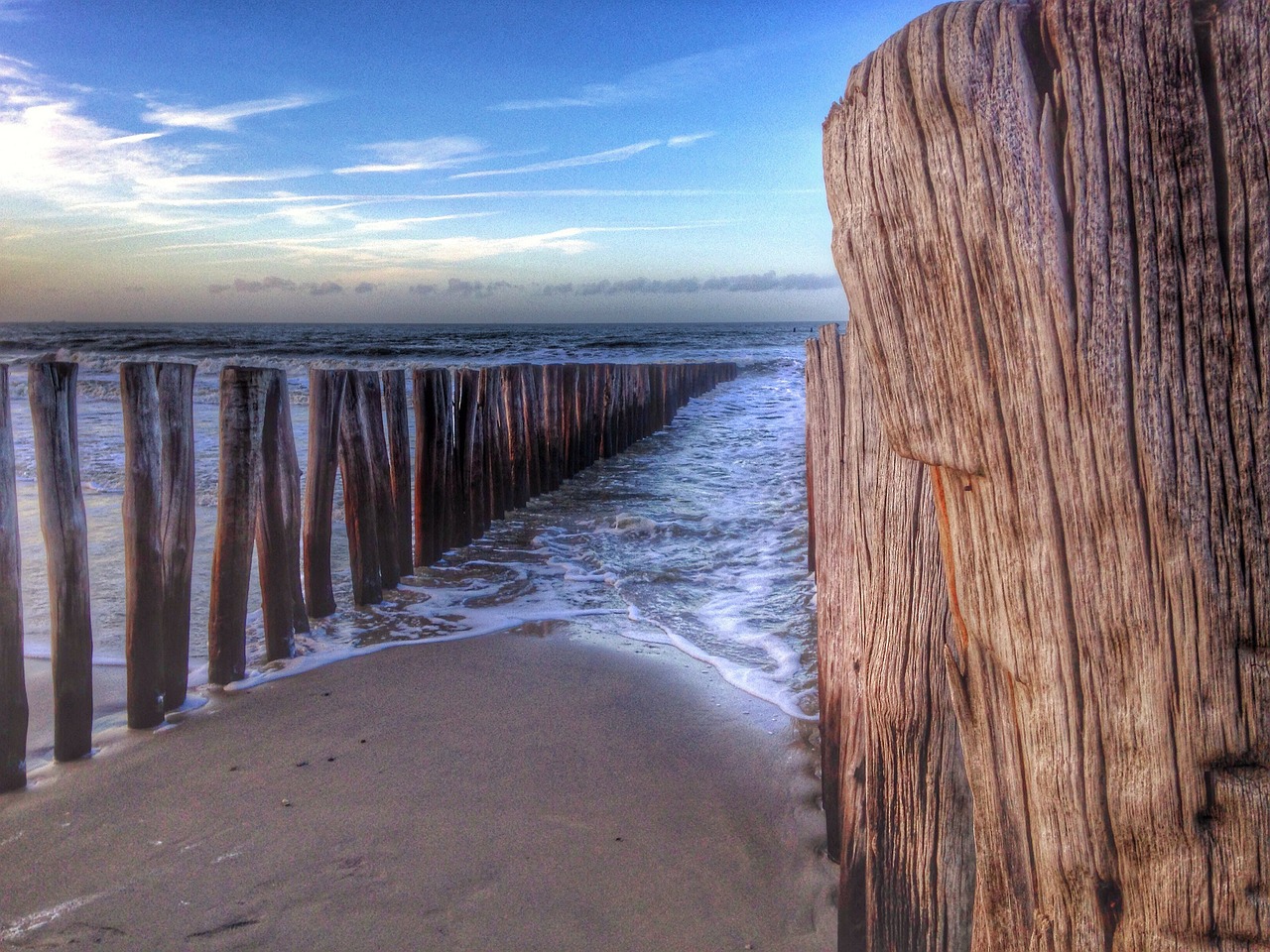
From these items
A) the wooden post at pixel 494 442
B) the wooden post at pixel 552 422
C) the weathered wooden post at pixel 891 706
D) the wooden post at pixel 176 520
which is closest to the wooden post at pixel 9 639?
the wooden post at pixel 176 520

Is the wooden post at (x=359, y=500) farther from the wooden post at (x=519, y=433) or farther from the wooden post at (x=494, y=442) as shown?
the wooden post at (x=519, y=433)

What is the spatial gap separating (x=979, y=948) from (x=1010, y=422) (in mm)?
743

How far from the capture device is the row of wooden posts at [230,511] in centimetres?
318

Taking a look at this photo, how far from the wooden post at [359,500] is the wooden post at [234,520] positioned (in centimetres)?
107

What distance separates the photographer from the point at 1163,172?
819 mm

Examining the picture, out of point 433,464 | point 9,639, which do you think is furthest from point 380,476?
point 9,639

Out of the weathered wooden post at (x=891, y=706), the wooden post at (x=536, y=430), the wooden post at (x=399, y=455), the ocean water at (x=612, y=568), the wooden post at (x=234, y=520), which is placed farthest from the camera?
the wooden post at (x=536, y=430)

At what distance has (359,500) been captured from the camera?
5.24 meters

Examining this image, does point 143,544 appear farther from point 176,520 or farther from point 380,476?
point 380,476

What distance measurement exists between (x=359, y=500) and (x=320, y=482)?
16.8 inches

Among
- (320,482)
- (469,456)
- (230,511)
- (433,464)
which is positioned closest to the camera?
(230,511)

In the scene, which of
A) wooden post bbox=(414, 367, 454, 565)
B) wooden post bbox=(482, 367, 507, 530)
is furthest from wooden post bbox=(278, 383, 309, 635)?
wooden post bbox=(482, 367, 507, 530)

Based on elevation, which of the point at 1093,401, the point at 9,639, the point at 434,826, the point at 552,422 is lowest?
the point at 434,826

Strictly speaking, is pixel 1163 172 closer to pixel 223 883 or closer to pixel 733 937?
Answer: pixel 733 937
